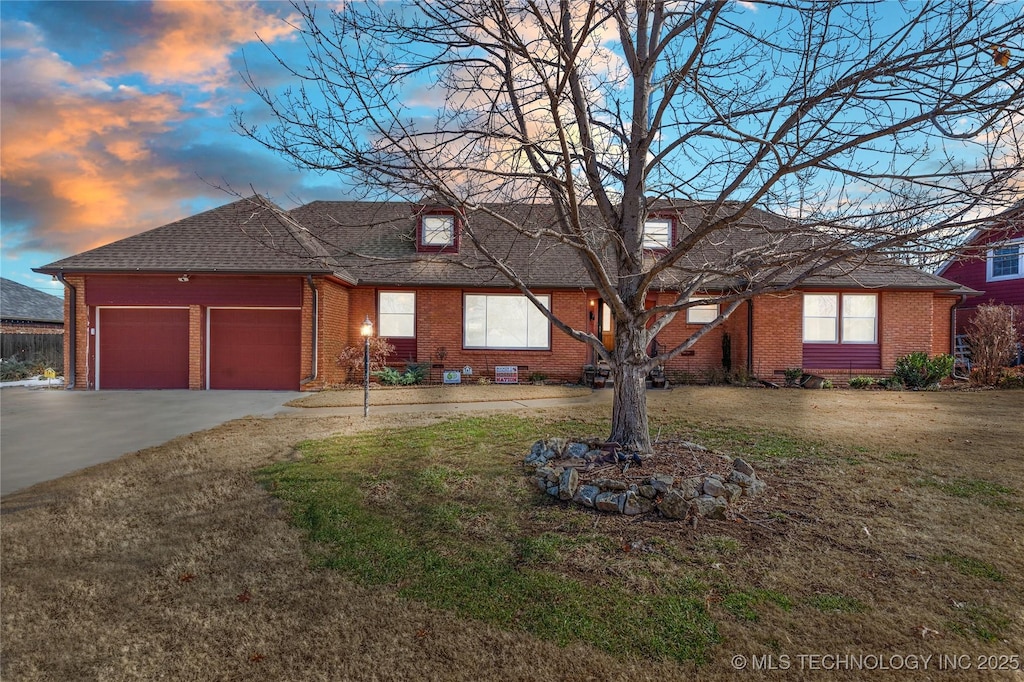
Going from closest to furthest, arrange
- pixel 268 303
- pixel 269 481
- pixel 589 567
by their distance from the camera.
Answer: pixel 589 567, pixel 269 481, pixel 268 303

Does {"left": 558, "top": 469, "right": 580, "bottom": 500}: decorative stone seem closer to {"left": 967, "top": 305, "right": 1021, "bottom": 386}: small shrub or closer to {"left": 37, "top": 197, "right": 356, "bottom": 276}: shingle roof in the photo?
{"left": 37, "top": 197, "right": 356, "bottom": 276}: shingle roof

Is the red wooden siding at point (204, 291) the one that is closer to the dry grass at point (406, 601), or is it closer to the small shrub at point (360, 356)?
the small shrub at point (360, 356)

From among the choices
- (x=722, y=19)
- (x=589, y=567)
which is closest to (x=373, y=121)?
(x=722, y=19)

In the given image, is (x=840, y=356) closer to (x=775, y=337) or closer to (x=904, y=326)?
(x=904, y=326)

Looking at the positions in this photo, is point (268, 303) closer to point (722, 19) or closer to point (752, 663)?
point (722, 19)

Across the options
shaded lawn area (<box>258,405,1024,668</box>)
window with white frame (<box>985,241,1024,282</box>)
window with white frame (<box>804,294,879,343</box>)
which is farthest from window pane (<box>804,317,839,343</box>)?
shaded lawn area (<box>258,405,1024,668</box>)

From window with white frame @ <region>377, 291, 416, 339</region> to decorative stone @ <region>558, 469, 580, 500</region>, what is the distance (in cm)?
1079

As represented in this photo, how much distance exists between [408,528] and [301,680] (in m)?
1.67

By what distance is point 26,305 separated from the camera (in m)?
21.8

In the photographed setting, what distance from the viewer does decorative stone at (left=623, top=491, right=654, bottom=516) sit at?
411 cm

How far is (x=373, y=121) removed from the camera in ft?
12.8

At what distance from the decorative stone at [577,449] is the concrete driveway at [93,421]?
5.79m

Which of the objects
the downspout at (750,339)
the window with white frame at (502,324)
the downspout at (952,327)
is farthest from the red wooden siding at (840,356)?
the window with white frame at (502,324)

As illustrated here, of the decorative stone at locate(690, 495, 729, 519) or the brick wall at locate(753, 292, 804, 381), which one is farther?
the brick wall at locate(753, 292, 804, 381)
